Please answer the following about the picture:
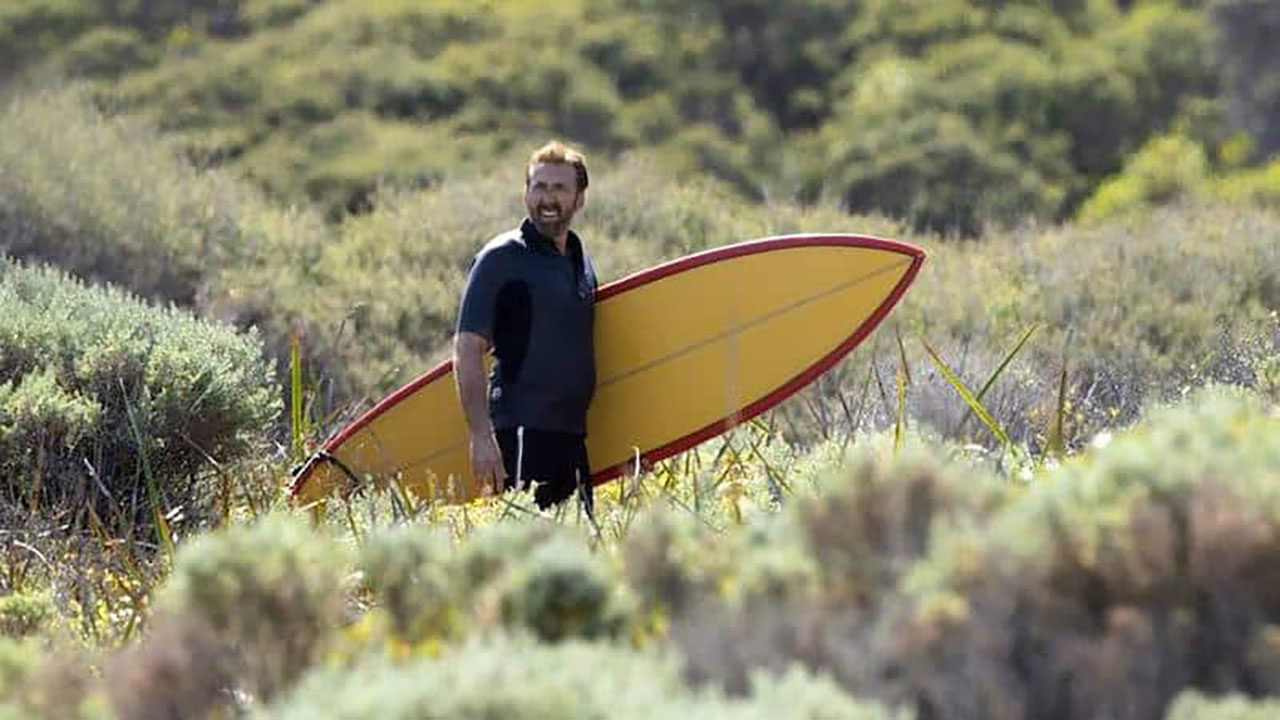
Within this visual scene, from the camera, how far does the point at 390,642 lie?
329 centimetres

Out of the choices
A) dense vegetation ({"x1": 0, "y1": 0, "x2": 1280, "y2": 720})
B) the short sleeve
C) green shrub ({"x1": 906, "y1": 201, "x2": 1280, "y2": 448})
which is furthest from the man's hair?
green shrub ({"x1": 906, "y1": 201, "x2": 1280, "y2": 448})

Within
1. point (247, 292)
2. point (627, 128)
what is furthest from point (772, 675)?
point (627, 128)

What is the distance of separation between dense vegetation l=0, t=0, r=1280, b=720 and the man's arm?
0.39 meters

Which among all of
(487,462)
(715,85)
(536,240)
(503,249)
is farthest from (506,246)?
(715,85)

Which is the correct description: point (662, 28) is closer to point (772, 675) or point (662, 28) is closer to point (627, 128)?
point (627, 128)

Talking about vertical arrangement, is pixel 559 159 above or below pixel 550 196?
above

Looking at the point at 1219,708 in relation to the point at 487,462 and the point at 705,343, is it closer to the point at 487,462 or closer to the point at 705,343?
the point at 487,462

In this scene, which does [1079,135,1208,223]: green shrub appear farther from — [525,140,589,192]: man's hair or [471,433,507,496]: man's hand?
[471,433,507,496]: man's hand

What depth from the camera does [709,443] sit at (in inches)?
384

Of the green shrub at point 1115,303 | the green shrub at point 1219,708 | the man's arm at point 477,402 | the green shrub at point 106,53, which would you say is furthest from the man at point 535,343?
the green shrub at point 106,53

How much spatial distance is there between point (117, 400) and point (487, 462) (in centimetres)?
179

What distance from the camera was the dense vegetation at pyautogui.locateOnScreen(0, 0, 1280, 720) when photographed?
3074mm

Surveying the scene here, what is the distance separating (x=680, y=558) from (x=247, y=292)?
11707mm

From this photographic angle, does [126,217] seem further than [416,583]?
Yes
